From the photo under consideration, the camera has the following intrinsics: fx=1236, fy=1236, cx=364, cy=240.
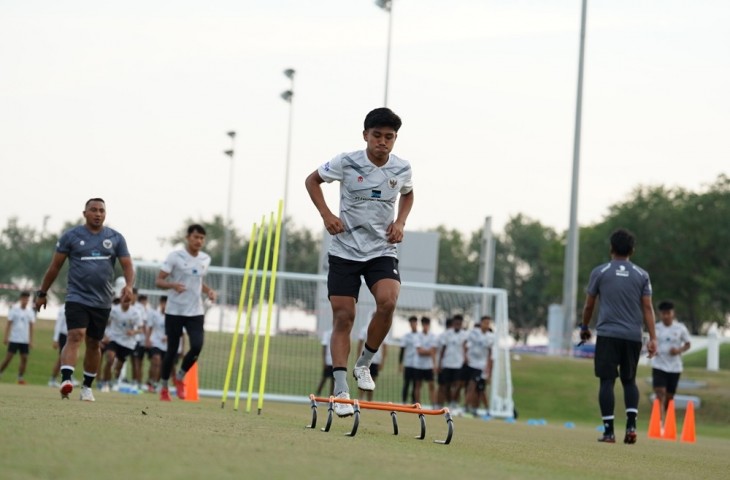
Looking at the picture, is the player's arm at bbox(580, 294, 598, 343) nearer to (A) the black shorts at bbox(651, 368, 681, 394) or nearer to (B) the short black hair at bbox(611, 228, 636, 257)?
(B) the short black hair at bbox(611, 228, 636, 257)

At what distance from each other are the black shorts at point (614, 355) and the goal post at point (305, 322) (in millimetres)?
15238

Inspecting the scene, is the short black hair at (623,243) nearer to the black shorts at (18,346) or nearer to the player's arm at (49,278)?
the player's arm at (49,278)

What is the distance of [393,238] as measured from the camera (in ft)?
30.8

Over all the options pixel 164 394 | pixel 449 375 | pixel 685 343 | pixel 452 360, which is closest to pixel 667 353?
pixel 685 343

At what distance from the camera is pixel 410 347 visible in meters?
27.7

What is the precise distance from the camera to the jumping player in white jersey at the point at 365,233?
9320mm

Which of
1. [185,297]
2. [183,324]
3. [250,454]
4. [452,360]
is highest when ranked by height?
[185,297]

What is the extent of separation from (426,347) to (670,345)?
23.5 feet

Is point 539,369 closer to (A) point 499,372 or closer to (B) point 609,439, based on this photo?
(A) point 499,372

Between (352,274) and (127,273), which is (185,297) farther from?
(352,274)

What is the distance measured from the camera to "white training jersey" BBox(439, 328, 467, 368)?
89.3 feet

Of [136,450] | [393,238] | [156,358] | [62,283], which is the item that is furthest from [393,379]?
[62,283]

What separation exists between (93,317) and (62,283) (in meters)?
71.1

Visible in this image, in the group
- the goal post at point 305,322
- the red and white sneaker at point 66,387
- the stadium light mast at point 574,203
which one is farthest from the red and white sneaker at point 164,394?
the stadium light mast at point 574,203
